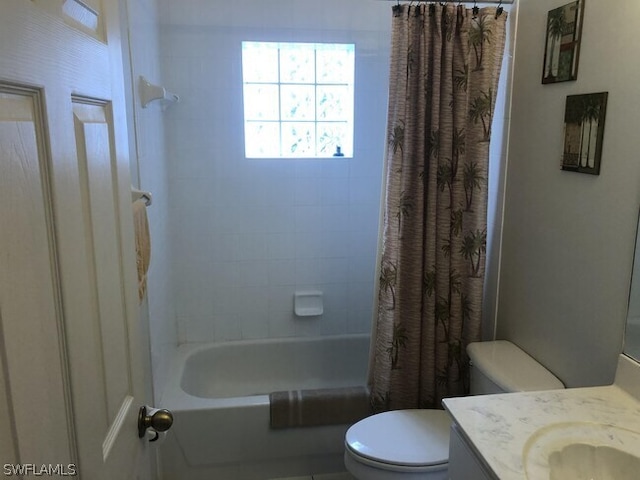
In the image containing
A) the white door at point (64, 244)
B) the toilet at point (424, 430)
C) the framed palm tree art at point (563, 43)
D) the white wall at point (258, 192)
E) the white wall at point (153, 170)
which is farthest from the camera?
the white wall at point (258, 192)

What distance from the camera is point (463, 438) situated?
1.27 meters

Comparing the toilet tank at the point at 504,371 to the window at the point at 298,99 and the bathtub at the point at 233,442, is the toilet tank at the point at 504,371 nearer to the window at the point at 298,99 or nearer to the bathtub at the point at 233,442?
the bathtub at the point at 233,442

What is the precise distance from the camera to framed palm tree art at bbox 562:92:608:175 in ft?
5.06

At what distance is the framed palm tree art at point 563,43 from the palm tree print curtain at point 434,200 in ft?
0.75

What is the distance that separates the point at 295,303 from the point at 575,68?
6.25 feet

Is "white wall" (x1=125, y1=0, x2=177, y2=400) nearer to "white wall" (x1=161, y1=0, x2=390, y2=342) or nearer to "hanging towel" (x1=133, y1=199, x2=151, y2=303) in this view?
"white wall" (x1=161, y1=0, x2=390, y2=342)

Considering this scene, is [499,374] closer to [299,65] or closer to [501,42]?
[501,42]

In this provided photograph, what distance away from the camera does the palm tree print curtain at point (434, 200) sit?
2000 millimetres

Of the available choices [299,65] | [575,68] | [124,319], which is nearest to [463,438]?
[124,319]

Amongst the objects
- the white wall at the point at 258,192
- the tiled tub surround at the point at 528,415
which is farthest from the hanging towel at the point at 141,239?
the white wall at the point at 258,192

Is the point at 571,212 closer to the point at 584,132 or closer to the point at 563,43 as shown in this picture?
the point at 584,132

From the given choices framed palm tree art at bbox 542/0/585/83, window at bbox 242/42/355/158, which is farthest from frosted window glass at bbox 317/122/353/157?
framed palm tree art at bbox 542/0/585/83

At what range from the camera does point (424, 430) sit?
1941 millimetres

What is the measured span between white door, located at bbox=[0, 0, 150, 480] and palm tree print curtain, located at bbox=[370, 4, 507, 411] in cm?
127
